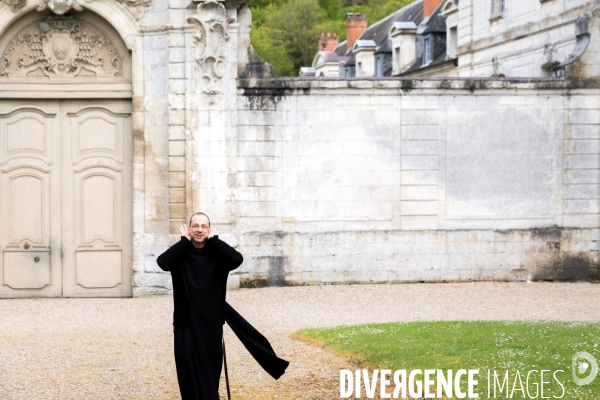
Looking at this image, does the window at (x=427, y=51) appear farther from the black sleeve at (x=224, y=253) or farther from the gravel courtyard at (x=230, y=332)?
the black sleeve at (x=224, y=253)

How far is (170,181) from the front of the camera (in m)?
12.3

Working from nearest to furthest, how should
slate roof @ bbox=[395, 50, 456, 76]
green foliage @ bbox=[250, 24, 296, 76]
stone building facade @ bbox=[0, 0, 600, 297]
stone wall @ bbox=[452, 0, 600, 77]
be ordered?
stone building facade @ bbox=[0, 0, 600, 297], stone wall @ bbox=[452, 0, 600, 77], slate roof @ bbox=[395, 50, 456, 76], green foliage @ bbox=[250, 24, 296, 76]

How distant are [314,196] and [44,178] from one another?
351 cm

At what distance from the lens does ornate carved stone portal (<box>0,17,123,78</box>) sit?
12383mm

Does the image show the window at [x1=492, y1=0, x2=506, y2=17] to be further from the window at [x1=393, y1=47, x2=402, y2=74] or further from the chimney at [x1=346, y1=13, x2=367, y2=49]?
the chimney at [x1=346, y1=13, x2=367, y2=49]

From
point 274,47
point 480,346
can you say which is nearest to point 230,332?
point 480,346

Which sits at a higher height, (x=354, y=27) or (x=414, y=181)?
(x=354, y=27)

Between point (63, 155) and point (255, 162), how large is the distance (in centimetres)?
248

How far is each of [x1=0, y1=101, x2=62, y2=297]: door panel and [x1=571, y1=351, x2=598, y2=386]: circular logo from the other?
287 inches

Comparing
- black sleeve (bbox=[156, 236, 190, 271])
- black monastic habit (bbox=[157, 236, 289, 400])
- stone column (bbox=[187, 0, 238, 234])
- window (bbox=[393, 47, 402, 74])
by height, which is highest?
window (bbox=[393, 47, 402, 74])

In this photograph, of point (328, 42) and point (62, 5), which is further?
point (328, 42)

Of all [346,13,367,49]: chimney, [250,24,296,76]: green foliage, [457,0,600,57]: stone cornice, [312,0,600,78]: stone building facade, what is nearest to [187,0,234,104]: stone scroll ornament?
[312,0,600,78]: stone building facade

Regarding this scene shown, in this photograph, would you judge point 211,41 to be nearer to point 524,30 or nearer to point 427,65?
point 524,30

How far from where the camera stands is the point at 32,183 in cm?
1235
